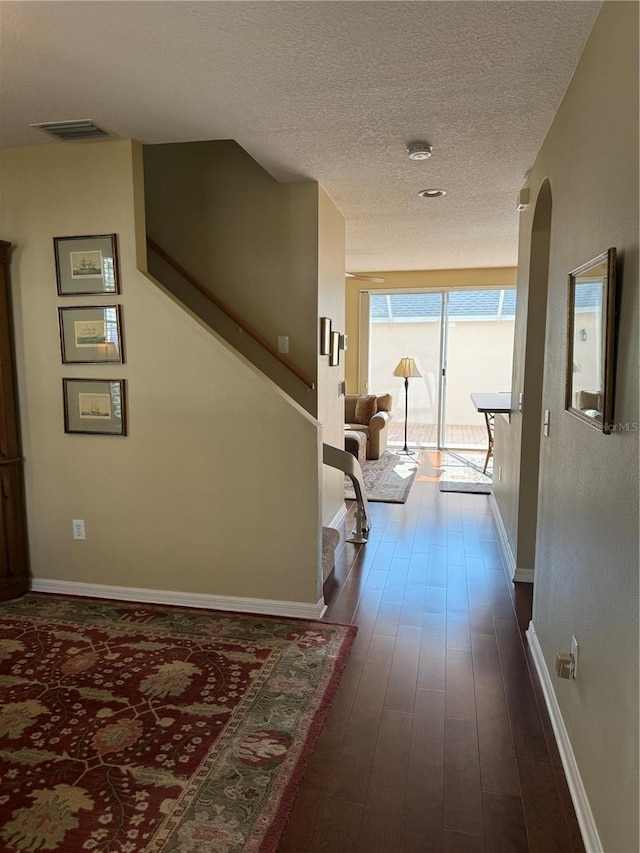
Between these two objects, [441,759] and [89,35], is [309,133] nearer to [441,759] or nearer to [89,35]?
[89,35]

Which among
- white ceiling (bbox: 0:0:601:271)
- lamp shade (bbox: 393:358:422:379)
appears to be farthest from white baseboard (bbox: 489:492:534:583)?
lamp shade (bbox: 393:358:422:379)

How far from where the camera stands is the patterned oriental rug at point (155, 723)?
5.59 feet

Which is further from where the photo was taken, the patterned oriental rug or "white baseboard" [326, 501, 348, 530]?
"white baseboard" [326, 501, 348, 530]

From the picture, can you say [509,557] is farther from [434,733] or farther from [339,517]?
[434,733]

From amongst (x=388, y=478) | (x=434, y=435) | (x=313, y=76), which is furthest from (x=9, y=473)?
(x=434, y=435)

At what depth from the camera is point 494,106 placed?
246cm

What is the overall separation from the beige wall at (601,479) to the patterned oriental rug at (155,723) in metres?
0.95

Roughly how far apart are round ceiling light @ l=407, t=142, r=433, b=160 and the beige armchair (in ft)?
14.1

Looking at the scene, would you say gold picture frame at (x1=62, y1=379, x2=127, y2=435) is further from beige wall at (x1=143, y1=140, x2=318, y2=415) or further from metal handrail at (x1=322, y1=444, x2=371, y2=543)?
metal handrail at (x1=322, y1=444, x2=371, y2=543)

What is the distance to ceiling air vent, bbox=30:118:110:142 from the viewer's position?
2.70 meters

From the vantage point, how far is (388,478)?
6.19m

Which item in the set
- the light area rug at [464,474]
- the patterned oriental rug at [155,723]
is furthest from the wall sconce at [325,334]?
the light area rug at [464,474]

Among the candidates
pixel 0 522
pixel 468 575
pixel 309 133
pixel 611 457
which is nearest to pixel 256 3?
pixel 309 133

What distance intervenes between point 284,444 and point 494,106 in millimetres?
1844
